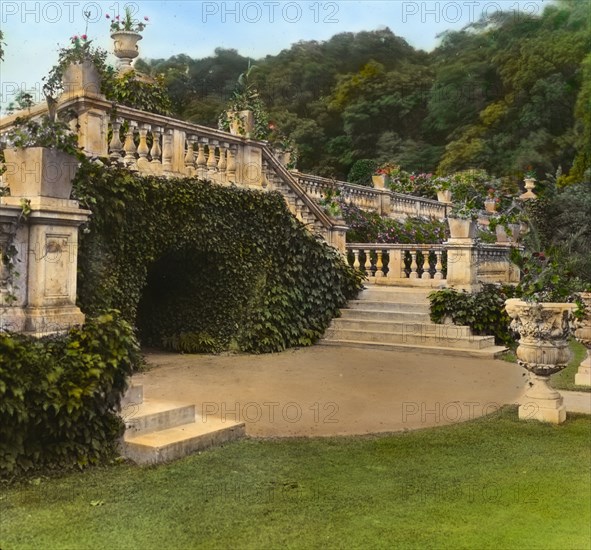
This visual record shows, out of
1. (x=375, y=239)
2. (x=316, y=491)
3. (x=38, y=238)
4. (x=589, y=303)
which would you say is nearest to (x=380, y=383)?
(x=589, y=303)

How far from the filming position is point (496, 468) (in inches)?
199

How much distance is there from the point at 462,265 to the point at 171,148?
543cm

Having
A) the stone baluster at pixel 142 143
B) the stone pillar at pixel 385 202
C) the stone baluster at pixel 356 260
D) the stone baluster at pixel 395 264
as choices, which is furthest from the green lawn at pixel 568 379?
the stone pillar at pixel 385 202

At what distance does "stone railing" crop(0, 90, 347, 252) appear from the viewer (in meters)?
8.23

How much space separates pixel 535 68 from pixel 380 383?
31.0m

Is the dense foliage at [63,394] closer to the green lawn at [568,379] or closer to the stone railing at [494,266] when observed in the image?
the green lawn at [568,379]

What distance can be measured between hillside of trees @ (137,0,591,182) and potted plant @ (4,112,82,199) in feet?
95.3

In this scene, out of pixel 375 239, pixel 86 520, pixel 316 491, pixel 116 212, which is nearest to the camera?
pixel 86 520

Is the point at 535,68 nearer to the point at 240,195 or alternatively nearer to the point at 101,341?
the point at 240,195

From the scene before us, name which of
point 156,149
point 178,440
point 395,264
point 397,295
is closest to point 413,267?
point 395,264

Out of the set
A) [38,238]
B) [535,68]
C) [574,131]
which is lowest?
[38,238]

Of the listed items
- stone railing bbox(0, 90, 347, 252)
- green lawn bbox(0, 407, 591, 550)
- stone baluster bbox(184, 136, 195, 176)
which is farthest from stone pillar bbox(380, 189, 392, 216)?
green lawn bbox(0, 407, 591, 550)

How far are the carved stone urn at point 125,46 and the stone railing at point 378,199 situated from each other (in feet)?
14.0

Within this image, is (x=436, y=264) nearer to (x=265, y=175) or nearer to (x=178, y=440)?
(x=265, y=175)
